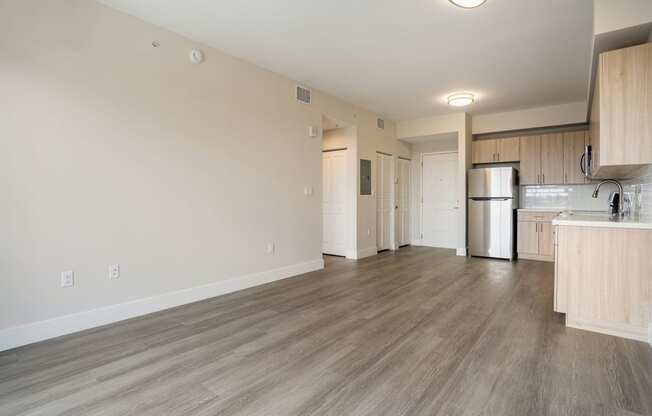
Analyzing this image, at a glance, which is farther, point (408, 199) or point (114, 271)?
point (408, 199)

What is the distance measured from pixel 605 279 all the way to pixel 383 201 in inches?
177

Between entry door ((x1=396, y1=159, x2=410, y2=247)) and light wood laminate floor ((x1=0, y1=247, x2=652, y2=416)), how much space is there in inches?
155

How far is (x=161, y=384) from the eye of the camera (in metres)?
1.94

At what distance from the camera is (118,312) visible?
9.72 feet

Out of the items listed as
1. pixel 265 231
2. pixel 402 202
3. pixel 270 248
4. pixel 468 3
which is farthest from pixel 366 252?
pixel 468 3

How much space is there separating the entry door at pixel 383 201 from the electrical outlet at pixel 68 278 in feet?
17.0

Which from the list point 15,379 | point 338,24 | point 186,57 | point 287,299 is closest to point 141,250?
point 15,379

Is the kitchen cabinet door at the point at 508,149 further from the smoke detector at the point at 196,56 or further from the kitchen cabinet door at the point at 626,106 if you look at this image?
the smoke detector at the point at 196,56

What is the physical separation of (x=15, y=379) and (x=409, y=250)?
6292 mm

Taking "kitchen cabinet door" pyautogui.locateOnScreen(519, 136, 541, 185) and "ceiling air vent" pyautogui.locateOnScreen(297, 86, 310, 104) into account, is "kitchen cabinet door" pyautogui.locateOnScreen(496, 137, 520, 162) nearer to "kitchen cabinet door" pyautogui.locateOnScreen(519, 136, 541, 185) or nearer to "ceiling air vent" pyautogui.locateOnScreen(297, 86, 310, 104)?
"kitchen cabinet door" pyautogui.locateOnScreen(519, 136, 541, 185)

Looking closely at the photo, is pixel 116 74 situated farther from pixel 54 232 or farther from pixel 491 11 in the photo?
pixel 491 11

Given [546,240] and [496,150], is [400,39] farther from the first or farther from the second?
[546,240]

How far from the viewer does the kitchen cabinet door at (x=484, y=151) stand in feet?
21.7

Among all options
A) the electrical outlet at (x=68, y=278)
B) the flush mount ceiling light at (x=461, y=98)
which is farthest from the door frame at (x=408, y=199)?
the electrical outlet at (x=68, y=278)
